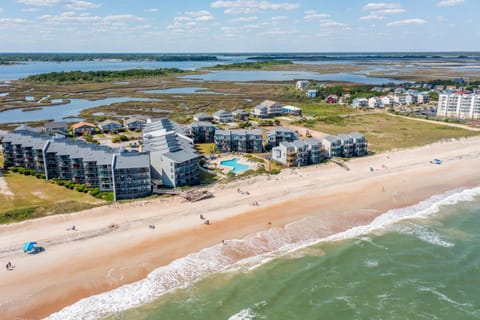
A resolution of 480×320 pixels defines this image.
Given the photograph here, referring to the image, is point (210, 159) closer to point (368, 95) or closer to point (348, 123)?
point (348, 123)

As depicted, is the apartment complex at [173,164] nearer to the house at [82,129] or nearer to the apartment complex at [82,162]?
the apartment complex at [82,162]

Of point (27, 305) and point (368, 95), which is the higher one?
point (368, 95)

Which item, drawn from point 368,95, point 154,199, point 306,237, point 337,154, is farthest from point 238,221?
point 368,95

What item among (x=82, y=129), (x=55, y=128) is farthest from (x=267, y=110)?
(x=55, y=128)

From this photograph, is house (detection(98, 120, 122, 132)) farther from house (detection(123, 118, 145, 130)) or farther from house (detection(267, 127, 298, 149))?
house (detection(267, 127, 298, 149))

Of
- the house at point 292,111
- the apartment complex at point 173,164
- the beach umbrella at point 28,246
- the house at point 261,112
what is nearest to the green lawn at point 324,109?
the house at point 292,111

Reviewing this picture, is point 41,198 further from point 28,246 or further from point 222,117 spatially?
point 222,117
